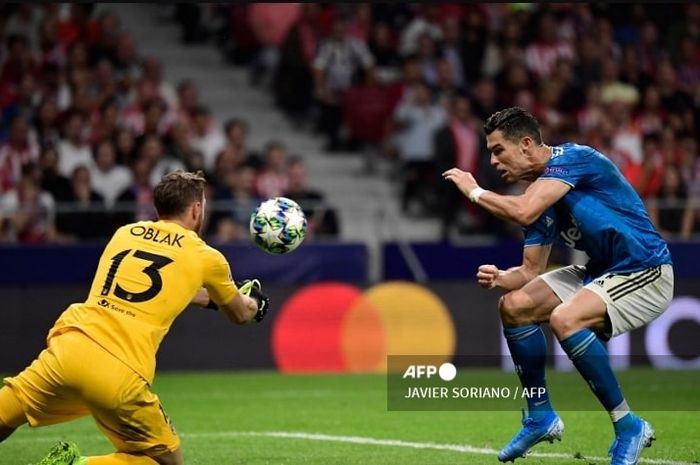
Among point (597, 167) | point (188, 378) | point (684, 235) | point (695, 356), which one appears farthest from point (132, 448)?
point (684, 235)

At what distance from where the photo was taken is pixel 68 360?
699 centimetres

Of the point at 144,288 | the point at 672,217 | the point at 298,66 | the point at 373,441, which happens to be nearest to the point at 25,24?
the point at 298,66

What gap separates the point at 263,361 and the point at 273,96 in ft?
23.1

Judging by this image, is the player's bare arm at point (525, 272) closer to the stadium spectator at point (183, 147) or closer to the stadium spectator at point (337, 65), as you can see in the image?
the stadium spectator at point (183, 147)

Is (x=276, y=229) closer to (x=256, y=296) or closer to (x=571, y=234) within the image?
(x=256, y=296)

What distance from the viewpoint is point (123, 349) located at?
23.2ft

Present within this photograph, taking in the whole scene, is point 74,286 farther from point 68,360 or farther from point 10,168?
point 68,360

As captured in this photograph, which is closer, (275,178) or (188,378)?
(188,378)

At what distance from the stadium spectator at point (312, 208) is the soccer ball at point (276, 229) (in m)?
7.64

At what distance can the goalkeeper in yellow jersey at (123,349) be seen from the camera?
699cm

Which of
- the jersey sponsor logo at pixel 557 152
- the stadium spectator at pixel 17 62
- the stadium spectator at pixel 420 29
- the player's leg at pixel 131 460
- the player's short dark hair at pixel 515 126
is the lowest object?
the player's leg at pixel 131 460

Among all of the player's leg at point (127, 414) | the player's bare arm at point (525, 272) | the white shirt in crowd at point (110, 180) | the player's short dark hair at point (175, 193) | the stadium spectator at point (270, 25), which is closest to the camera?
the player's leg at point (127, 414)

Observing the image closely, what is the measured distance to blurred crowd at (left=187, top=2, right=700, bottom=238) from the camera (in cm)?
1856

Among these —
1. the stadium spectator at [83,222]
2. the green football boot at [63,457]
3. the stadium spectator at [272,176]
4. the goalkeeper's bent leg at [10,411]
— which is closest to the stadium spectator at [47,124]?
the stadium spectator at [83,222]
